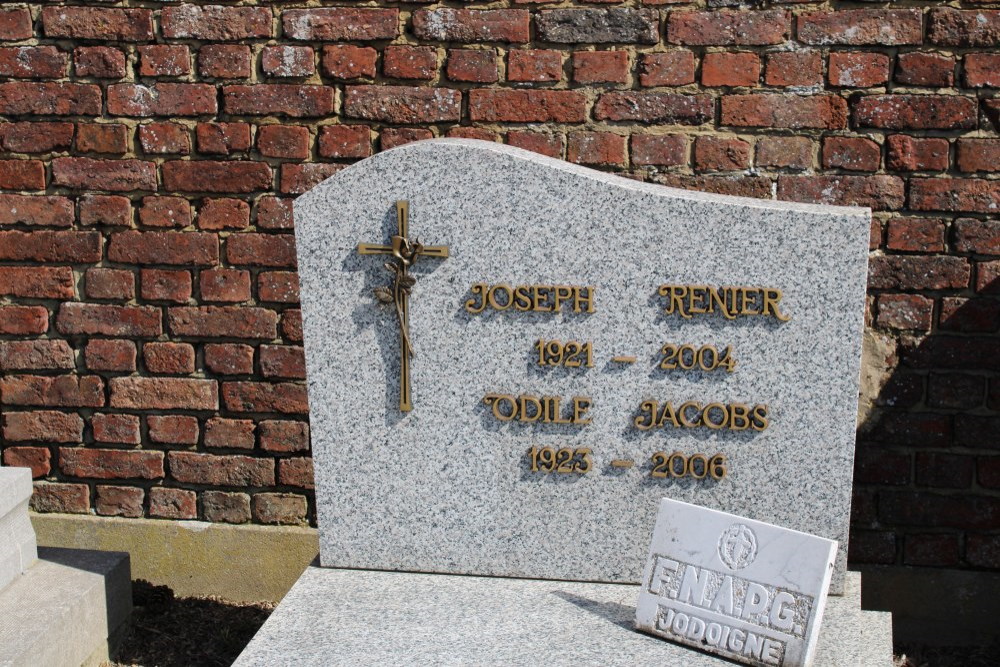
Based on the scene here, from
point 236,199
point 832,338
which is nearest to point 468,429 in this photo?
point 832,338

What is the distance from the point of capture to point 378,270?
93.3 inches

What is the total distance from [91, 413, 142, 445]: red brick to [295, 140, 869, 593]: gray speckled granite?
38.3 inches

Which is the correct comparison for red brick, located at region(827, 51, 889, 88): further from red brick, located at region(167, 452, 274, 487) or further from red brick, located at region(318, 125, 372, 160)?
red brick, located at region(167, 452, 274, 487)

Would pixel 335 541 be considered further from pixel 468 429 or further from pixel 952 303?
pixel 952 303

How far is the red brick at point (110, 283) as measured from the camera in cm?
312

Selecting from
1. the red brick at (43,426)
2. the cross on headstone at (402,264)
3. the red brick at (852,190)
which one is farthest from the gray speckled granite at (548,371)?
the red brick at (43,426)

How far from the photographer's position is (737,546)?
2.13 metres

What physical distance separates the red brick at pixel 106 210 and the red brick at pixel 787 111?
1.65 metres

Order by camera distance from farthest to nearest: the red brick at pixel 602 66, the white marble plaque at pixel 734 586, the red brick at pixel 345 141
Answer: the red brick at pixel 345 141
the red brick at pixel 602 66
the white marble plaque at pixel 734 586

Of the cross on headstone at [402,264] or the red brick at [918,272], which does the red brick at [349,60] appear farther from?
the red brick at [918,272]

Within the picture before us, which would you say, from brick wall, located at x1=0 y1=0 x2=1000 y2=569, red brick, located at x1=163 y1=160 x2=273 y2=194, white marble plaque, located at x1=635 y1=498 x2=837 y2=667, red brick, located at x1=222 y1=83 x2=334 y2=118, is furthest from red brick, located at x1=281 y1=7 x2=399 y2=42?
white marble plaque, located at x1=635 y1=498 x2=837 y2=667

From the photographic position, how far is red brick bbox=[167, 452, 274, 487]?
10.4 feet

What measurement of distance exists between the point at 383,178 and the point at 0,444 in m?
1.66

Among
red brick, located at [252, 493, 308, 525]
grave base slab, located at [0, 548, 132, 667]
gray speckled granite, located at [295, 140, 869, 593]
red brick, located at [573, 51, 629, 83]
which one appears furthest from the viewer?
red brick, located at [252, 493, 308, 525]
